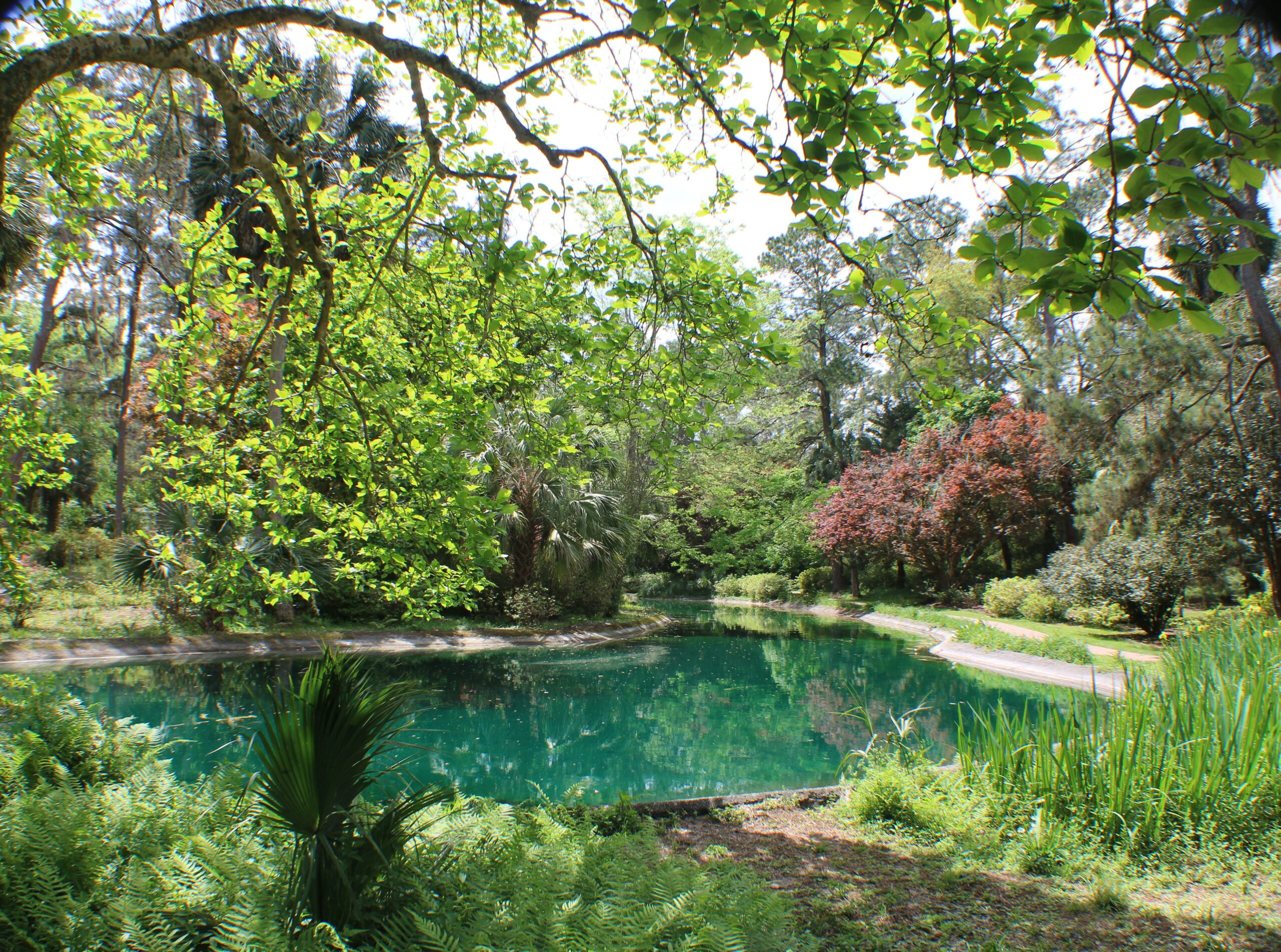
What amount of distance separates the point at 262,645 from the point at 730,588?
70.7 feet

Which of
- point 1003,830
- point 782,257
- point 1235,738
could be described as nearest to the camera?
Result: point 1235,738

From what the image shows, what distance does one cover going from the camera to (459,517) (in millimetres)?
4828

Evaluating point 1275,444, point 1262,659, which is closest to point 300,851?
point 1262,659

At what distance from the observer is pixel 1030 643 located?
39.7 ft

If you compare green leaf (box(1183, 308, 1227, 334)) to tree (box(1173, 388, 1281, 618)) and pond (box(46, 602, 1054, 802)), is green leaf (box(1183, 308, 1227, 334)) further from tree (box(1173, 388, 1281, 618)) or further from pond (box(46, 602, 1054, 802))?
tree (box(1173, 388, 1281, 618))

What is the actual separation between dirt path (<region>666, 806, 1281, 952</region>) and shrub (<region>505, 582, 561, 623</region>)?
13118 millimetres

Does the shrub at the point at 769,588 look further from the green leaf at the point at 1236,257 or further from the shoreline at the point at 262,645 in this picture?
the green leaf at the point at 1236,257

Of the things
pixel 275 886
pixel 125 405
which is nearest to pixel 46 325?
pixel 125 405

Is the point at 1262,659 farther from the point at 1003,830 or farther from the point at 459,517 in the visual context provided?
the point at 459,517

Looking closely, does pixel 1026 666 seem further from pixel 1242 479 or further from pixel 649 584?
pixel 649 584

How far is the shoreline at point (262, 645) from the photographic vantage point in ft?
36.0

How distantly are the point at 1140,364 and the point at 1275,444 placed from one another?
2372 mm

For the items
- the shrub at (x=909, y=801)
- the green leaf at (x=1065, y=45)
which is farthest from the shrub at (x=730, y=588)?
the green leaf at (x=1065, y=45)

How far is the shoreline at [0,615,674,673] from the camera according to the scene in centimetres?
1098
